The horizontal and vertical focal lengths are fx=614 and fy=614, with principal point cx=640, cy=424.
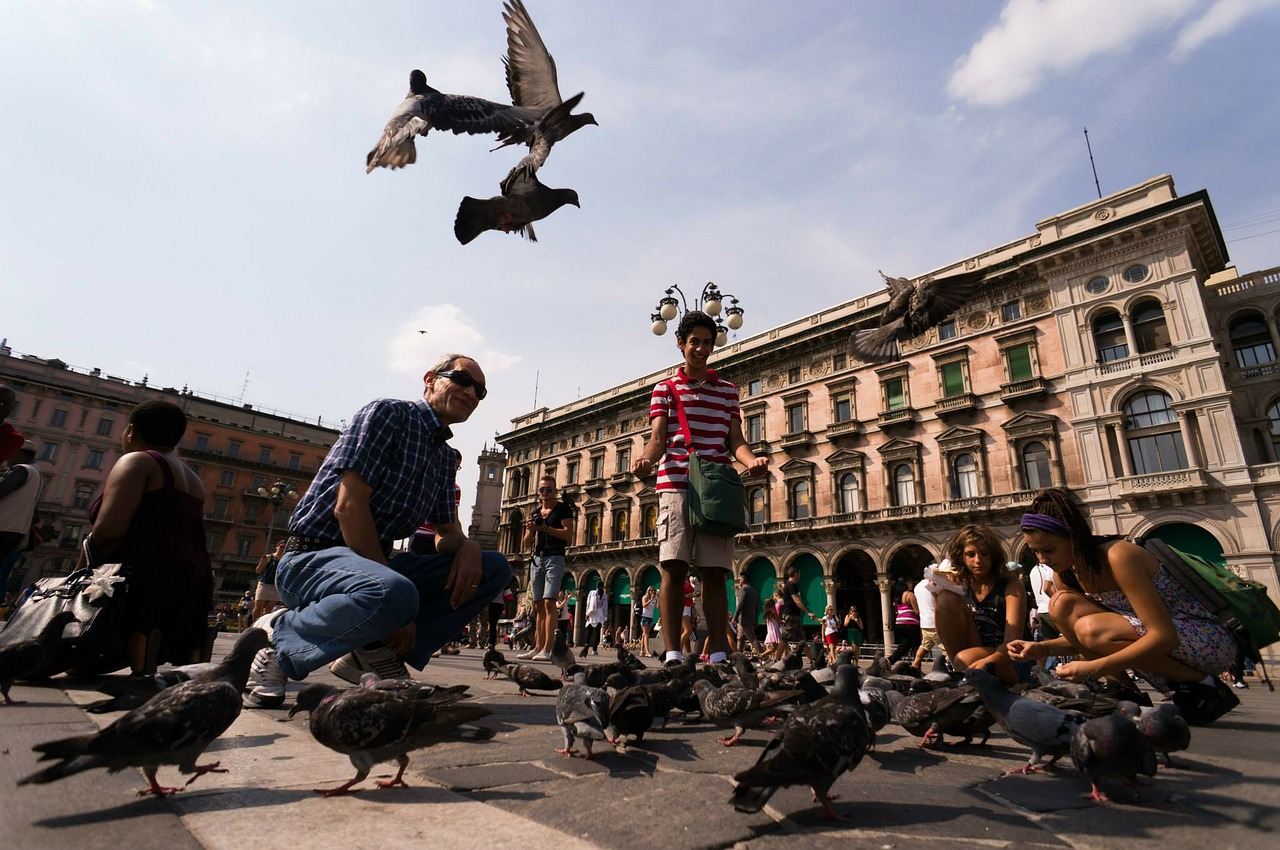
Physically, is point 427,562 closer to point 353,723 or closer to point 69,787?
point 353,723

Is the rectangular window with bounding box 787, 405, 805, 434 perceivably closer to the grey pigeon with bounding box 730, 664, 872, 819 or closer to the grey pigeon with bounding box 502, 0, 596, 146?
the grey pigeon with bounding box 502, 0, 596, 146

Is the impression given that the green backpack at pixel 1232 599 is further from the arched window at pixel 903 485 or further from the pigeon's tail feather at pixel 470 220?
the arched window at pixel 903 485

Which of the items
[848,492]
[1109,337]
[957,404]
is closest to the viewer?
Answer: [1109,337]

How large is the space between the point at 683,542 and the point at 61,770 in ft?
11.8

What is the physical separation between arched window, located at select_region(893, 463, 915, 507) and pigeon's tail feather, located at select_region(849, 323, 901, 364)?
655 inches

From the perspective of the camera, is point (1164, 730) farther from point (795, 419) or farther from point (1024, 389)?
point (795, 419)

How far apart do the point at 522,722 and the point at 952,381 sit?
2557 cm

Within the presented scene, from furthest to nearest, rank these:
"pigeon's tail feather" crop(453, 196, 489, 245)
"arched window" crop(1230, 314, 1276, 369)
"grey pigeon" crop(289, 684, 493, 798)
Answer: "arched window" crop(1230, 314, 1276, 369) < "pigeon's tail feather" crop(453, 196, 489, 245) < "grey pigeon" crop(289, 684, 493, 798)

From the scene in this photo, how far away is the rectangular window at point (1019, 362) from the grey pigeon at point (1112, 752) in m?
24.7

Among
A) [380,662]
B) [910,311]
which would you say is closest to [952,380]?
[910,311]

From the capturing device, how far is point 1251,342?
21.1m

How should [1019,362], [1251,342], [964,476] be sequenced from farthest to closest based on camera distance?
[964,476] → [1019,362] → [1251,342]

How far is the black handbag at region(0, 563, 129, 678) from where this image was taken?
9.61ft

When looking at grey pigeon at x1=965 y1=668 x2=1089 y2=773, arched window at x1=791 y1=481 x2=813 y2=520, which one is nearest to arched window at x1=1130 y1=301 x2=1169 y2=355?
arched window at x1=791 y1=481 x2=813 y2=520
